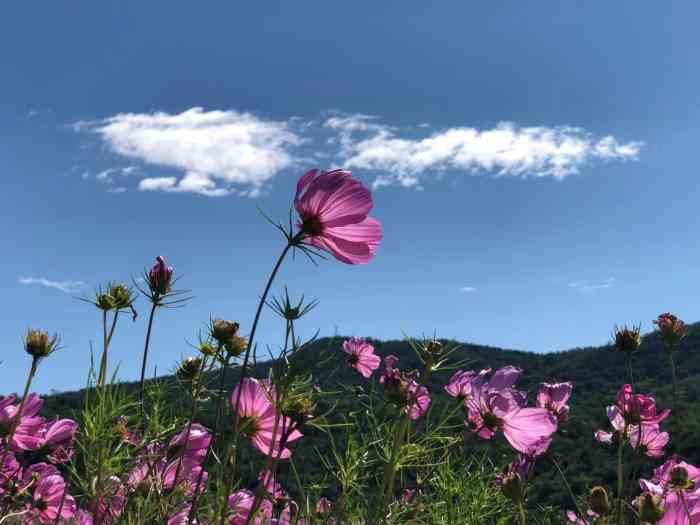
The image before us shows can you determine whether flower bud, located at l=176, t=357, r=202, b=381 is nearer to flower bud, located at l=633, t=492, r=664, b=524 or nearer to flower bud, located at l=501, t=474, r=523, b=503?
flower bud, located at l=501, t=474, r=523, b=503

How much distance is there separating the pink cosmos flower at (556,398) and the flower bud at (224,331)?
159 centimetres

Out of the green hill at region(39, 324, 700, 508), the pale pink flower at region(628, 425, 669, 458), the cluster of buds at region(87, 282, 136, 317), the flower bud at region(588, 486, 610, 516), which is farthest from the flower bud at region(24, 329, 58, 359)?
the green hill at region(39, 324, 700, 508)

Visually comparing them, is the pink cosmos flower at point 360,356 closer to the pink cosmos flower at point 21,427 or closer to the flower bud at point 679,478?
the pink cosmos flower at point 21,427

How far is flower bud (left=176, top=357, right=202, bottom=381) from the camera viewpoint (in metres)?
2.31

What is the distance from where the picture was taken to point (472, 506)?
9.39 ft

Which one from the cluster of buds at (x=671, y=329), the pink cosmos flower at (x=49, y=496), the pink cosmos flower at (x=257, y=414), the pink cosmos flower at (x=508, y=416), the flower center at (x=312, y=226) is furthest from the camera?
the cluster of buds at (x=671, y=329)

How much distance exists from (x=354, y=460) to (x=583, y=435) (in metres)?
16.0

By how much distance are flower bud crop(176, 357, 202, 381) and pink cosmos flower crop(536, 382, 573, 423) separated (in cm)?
152

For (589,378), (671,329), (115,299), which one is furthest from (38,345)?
(589,378)

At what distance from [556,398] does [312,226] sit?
74.7 inches

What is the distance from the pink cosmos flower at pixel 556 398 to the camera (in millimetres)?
3084

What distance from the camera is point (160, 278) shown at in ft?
7.59

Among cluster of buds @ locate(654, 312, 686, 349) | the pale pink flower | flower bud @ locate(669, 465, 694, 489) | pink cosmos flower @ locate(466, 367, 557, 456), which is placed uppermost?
cluster of buds @ locate(654, 312, 686, 349)

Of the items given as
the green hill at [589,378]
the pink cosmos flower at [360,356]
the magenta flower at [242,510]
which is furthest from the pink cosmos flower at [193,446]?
the green hill at [589,378]
